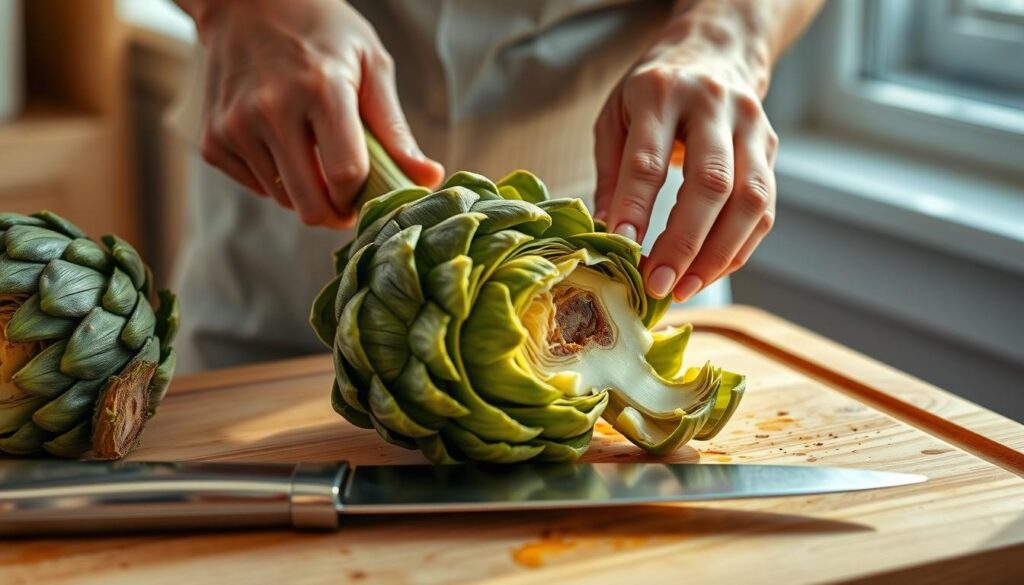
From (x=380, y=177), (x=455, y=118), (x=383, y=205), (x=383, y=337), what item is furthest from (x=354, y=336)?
(x=455, y=118)

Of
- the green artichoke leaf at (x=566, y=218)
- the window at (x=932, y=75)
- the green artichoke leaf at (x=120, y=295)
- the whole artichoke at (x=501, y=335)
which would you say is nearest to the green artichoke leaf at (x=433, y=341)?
the whole artichoke at (x=501, y=335)

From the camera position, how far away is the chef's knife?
0.64 metres

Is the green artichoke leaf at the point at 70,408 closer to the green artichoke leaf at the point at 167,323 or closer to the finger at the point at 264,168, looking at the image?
the green artichoke leaf at the point at 167,323

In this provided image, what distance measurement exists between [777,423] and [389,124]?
350 millimetres

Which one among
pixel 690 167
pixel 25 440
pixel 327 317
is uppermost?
pixel 690 167

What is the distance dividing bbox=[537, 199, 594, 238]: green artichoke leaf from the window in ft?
2.53

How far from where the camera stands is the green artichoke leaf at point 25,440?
2.36ft

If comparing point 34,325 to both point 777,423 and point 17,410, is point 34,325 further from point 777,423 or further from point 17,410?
point 777,423

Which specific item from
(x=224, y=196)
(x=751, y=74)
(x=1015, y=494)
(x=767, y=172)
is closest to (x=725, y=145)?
(x=767, y=172)

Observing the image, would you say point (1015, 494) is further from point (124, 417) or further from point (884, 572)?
point (124, 417)

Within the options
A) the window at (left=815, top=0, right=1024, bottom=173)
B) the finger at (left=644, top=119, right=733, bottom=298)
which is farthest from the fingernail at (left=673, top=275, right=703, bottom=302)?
the window at (left=815, top=0, right=1024, bottom=173)

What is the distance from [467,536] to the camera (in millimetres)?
638

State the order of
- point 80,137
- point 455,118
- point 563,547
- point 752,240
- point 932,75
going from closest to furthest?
1. point 563,547
2. point 752,240
3. point 455,118
4. point 932,75
5. point 80,137

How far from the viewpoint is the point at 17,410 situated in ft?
2.34
